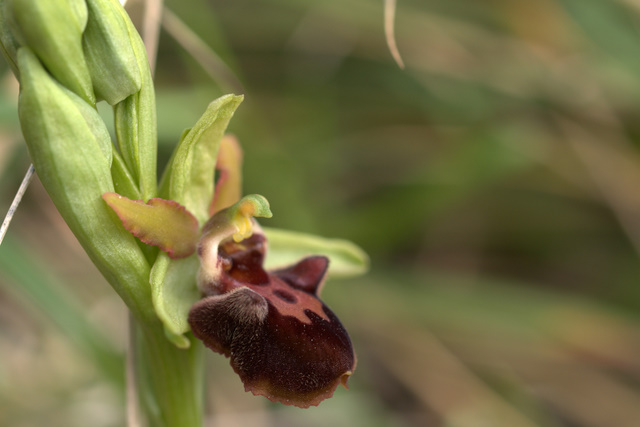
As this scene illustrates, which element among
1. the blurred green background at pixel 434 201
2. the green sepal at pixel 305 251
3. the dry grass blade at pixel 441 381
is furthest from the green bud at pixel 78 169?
the dry grass blade at pixel 441 381

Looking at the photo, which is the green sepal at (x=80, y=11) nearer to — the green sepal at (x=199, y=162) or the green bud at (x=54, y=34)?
the green bud at (x=54, y=34)

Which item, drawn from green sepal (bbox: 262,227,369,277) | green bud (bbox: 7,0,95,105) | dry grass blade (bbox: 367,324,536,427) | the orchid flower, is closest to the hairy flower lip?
the orchid flower

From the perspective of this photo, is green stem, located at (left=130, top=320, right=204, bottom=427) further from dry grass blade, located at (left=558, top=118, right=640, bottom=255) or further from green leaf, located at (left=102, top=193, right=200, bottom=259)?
dry grass blade, located at (left=558, top=118, right=640, bottom=255)

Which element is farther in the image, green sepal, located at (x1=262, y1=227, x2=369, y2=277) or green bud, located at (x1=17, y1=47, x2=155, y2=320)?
green sepal, located at (x1=262, y1=227, x2=369, y2=277)

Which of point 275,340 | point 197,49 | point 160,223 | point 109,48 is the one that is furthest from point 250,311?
point 197,49

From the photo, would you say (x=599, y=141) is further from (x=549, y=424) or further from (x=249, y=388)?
(x=249, y=388)

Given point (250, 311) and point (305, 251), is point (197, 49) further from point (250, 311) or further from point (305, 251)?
point (250, 311)
